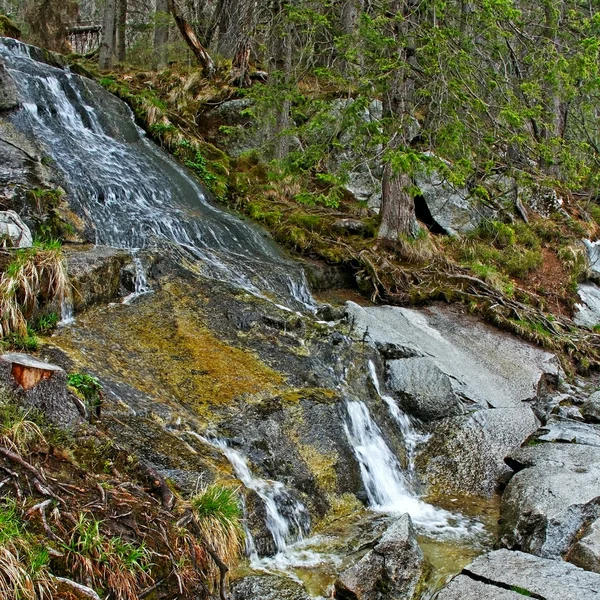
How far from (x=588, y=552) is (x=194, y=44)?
15.2m

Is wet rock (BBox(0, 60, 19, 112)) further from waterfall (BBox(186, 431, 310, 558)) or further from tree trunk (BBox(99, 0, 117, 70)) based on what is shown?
waterfall (BBox(186, 431, 310, 558))

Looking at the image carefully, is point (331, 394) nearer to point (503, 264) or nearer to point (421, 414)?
point (421, 414)

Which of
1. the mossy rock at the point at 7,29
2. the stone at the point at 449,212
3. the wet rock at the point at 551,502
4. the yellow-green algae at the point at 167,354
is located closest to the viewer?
the wet rock at the point at 551,502

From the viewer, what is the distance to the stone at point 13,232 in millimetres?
6730

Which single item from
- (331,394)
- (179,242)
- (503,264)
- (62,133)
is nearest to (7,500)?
(331,394)

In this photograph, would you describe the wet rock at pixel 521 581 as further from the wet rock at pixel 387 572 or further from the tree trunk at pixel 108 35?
the tree trunk at pixel 108 35

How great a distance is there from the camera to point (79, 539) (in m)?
3.58

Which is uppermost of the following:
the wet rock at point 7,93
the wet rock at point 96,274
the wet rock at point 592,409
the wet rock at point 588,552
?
the wet rock at point 7,93

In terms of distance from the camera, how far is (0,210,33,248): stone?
6.73 metres

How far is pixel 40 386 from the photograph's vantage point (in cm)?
449

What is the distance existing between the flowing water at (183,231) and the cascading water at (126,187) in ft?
0.08

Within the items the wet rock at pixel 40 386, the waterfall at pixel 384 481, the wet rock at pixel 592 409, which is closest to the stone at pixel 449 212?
the wet rock at pixel 592 409

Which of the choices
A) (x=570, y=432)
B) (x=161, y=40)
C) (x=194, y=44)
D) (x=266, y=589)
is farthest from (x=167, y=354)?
(x=161, y=40)

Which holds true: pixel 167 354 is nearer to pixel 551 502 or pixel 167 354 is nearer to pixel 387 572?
pixel 387 572
